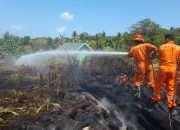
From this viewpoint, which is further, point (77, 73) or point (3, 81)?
point (77, 73)

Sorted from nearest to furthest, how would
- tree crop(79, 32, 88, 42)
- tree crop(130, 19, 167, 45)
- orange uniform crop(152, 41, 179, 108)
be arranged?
orange uniform crop(152, 41, 179, 108)
tree crop(130, 19, 167, 45)
tree crop(79, 32, 88, 42)

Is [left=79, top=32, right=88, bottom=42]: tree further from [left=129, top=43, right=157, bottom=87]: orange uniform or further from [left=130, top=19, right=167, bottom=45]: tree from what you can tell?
[left=129, top=43, right=157, bottom=87]: orange uniform

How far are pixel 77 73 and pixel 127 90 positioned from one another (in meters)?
5.53

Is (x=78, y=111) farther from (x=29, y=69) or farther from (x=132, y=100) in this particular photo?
(x=29, y=69)

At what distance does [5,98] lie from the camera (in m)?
11.8

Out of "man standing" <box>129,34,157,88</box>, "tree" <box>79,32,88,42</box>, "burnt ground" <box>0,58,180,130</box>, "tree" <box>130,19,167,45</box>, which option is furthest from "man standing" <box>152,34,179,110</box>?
"tree" <box>79,32,88,42</box>

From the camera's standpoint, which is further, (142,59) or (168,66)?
(142,59)

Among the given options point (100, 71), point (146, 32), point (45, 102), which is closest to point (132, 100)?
point (45, 102)

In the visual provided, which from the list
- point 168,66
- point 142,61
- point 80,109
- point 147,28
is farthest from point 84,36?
point 168,66

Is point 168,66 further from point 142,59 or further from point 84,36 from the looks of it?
point 84,36

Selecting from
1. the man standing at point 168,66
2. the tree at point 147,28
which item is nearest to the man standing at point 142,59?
the man standing at point 168,66

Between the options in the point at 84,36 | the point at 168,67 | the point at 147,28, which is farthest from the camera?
the point at 84,36

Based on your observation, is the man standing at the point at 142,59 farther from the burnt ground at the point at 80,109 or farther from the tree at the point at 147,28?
the tree at the point at 147,28

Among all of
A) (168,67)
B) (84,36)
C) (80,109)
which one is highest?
(168,67)
